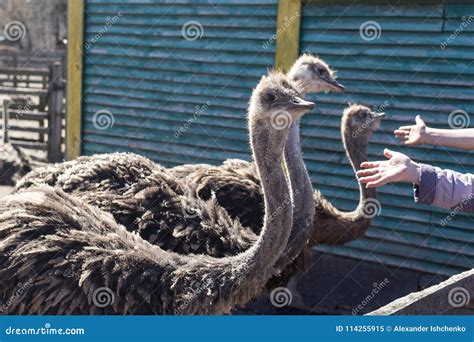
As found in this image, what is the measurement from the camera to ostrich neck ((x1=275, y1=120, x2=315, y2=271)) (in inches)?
191

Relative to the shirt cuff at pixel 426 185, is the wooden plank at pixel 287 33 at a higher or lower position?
higher

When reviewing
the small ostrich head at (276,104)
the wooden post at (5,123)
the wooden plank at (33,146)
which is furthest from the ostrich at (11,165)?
the small ostrich head at (276,104)

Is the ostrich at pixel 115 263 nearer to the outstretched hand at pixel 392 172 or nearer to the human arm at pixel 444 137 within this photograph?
the human arm at pixel 444 137

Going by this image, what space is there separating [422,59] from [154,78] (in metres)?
2.79

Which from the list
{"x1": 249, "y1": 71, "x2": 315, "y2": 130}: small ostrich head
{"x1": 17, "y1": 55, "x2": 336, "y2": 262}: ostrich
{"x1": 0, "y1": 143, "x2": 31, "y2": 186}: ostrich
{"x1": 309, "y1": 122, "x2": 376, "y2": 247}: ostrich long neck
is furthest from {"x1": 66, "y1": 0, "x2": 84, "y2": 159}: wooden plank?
{"x1": 249, "y1": 71, "x2": 315, "y2": 130}: small ostrich head

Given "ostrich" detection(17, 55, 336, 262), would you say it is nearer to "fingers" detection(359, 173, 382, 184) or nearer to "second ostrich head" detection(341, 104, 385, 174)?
"second ostrich head" detection(341, 104, 385, 174)

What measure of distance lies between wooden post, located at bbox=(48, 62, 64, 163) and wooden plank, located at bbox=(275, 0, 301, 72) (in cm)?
559

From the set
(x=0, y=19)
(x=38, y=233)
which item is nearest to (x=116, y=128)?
(x=38, y=233)

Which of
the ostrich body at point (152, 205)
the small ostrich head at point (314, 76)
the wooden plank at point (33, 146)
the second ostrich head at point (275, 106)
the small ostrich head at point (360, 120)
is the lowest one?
the ostrich body at point (152, 205)

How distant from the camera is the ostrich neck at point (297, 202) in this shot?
Result: 4859mm

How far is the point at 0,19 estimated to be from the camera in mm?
23594

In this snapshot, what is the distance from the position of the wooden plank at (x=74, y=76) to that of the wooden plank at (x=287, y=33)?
2.52 meters

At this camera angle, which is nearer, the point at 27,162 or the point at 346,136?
the point at 346,136

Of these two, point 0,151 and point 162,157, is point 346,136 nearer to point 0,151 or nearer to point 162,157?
point 162,157
